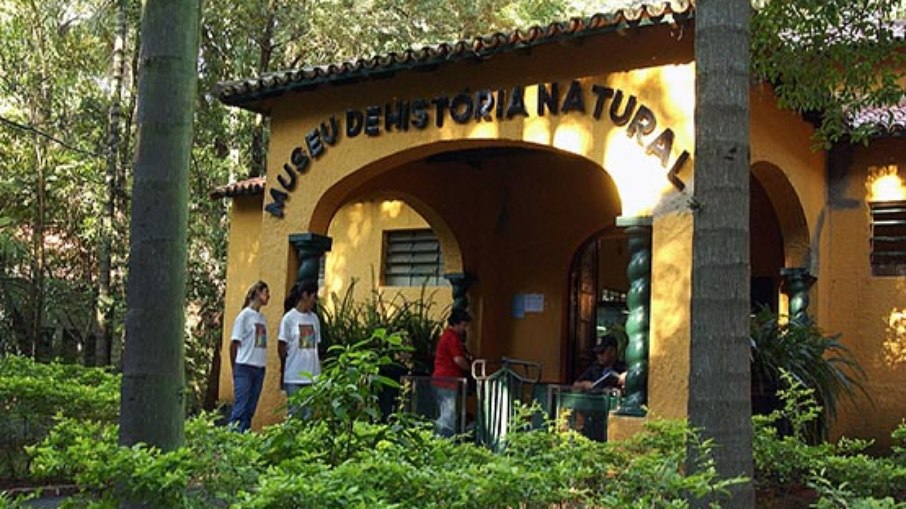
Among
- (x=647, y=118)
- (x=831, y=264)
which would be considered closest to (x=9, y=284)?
(x=647, y=118)

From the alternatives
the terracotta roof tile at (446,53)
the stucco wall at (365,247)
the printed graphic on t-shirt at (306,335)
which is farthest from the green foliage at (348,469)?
the stucco wall at (365,247)

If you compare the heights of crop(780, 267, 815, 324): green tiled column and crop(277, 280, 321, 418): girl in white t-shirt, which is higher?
crop(780, 267, 815, 324): green tiled column

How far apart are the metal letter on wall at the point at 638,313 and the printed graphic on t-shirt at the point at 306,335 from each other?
8.66 ft

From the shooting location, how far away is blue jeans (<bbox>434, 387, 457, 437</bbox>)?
8.02 metres

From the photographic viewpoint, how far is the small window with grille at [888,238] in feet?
31.4

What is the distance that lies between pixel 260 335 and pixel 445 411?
5.83 ft

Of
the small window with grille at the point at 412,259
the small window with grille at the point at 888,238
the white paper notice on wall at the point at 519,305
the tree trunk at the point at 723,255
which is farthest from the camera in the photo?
the small window with grille at the point at 412,259

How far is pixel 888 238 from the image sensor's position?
379 inches

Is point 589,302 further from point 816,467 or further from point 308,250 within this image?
point 816,467

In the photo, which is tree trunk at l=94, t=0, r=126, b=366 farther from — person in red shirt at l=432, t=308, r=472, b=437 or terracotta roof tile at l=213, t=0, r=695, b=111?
person in red shirt at l=432, t=308, r=472, b=437

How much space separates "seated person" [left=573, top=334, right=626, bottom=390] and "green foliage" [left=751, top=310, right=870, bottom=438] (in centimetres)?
117

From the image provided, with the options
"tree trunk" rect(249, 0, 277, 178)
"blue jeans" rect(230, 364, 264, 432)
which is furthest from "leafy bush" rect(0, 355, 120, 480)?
"tree trunk" rect(249, 0, 277, 178)

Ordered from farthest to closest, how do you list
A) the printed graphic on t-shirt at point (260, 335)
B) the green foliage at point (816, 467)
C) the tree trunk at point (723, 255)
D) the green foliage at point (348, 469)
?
1. the printed graphic on t-shirt at point (260, 335)
2. the green foliage at point (816, 467)
3. the tree trunk at point (723, 255)
4. the green foliage at point (348, 469)

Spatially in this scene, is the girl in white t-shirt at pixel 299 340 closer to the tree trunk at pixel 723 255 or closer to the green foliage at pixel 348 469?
the green foliage at pixel 348 469
